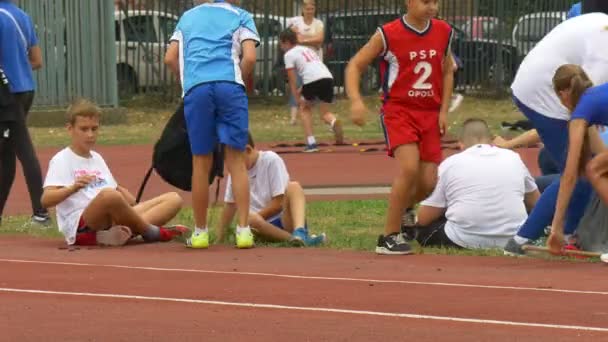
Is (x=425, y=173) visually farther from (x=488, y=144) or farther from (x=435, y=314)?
(x=435, y=314)

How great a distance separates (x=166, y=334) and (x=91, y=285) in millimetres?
1849

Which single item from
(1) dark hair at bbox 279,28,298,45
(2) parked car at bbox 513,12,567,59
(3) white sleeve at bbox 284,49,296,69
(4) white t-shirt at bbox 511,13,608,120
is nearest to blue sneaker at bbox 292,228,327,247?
(4) white t-shirt at bbox 511,13,608,120

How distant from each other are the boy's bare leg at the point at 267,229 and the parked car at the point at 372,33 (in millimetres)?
19039

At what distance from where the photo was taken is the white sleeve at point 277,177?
1155 centimetres

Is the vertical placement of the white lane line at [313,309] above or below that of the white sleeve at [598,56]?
below

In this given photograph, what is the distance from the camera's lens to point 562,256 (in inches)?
404

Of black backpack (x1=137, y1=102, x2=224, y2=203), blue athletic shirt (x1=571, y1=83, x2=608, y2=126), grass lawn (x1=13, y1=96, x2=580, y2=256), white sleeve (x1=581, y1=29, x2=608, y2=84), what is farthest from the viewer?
grass lawn (x1=13, y1=96, x2=580, y2=256)

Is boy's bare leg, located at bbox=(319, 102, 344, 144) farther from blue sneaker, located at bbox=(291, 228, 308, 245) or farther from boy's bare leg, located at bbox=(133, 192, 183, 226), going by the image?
blue sneaker, located at bbox=(291, 228, 308, 245)

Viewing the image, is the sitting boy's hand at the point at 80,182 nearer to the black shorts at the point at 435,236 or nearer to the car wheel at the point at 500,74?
the black shorts at the point at 435,236

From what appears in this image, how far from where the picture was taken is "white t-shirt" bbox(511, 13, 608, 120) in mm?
10266

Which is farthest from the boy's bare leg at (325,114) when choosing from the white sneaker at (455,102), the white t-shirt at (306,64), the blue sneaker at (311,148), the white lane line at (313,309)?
the white lane line at (313,309)

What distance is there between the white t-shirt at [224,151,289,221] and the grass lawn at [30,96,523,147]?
407 inches

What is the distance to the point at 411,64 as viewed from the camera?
Answer: 1079 centimetres

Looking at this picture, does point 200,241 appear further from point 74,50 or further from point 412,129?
point 74,50
